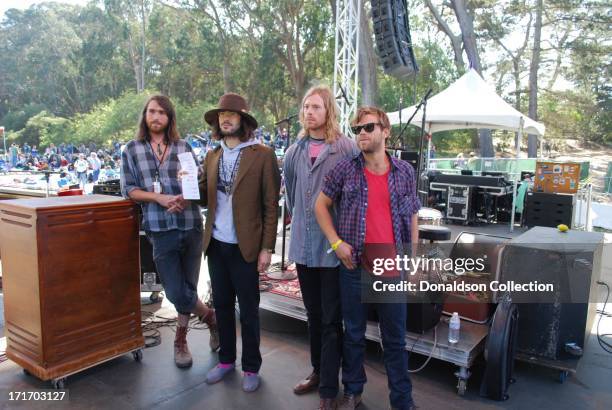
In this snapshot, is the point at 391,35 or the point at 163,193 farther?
the point at 391,35

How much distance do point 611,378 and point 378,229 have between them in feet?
7.07

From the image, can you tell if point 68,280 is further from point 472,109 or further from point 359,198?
point 472,109

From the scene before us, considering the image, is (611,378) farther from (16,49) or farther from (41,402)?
(16,49)

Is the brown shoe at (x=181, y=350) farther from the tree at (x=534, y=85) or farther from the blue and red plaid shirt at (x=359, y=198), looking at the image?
the tree at (x=534, y=85)

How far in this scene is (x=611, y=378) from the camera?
316 cm

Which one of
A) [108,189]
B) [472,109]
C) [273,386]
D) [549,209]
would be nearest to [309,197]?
[273,386]

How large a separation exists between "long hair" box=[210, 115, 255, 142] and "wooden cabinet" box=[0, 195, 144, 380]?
0.79 meters

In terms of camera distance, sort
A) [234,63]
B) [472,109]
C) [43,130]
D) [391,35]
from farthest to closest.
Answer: [43,130], [234,63], [472,109], [391,35]

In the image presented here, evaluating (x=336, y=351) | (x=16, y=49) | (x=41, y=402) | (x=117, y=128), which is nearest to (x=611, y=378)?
(x=336, y=351)

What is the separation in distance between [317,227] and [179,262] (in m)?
1.10

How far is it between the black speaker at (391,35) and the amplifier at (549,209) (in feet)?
11.8

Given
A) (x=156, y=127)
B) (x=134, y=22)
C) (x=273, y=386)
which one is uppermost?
(x=134, y=22)

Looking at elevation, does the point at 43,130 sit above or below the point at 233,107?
above

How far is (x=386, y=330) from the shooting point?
8.08ft
